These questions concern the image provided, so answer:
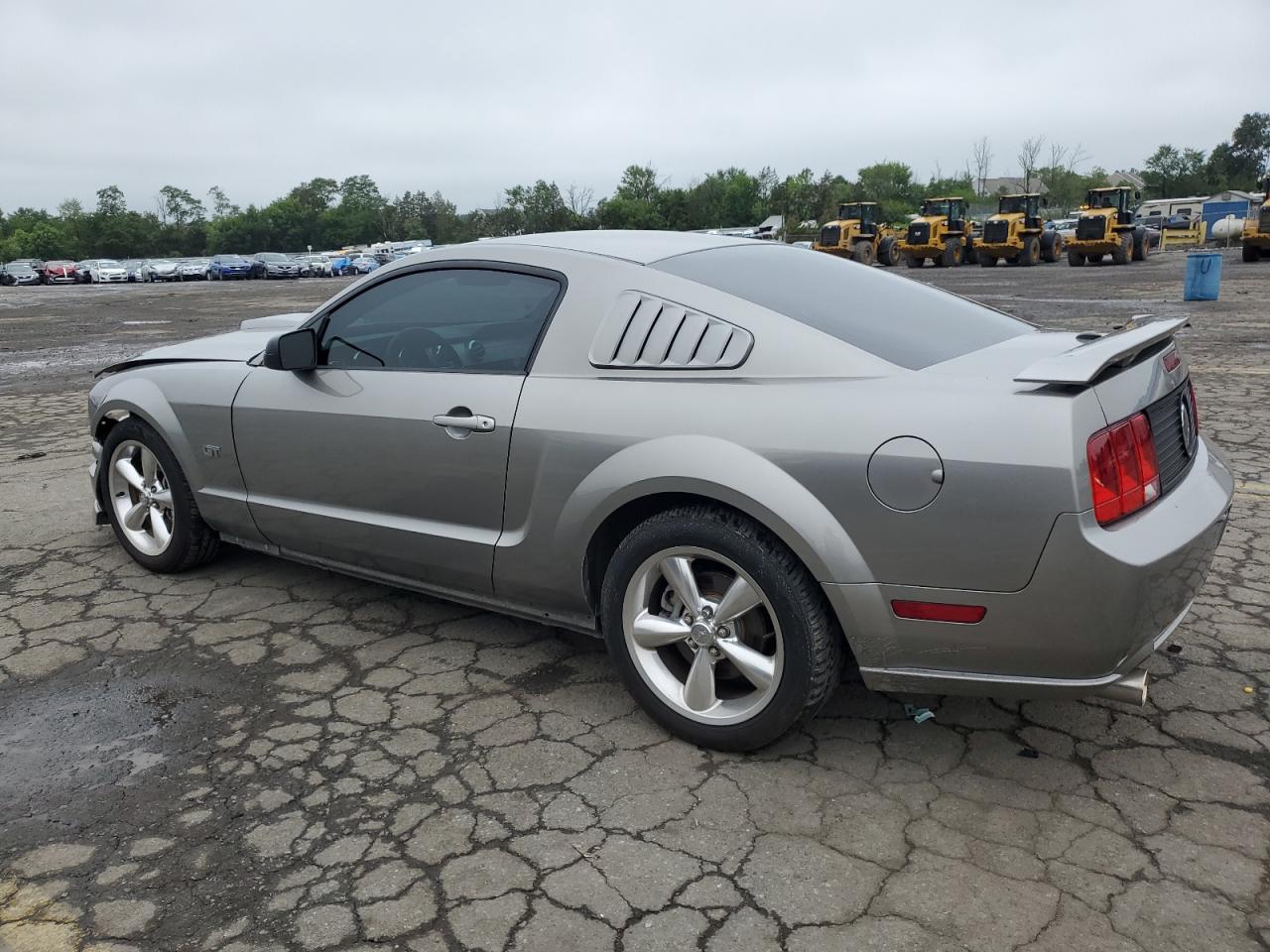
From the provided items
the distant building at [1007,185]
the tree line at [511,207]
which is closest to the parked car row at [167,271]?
the tree line at [511,207]

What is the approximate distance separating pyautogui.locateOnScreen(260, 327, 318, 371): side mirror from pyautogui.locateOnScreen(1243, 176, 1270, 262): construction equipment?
28.8m

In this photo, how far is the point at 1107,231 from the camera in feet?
94.4

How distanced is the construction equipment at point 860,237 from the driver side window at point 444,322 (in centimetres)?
2978

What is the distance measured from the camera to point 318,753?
117 inches

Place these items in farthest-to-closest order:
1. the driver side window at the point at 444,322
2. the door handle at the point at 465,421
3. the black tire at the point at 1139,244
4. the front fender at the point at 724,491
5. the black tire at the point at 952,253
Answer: the black tire at the point at 952,253
the black tire at the point at 1139,244
the driver side window at the point at 444,322
the door handle at the point at 465,421
the front fender at the point at 724,491

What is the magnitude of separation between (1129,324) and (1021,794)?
60.8 inches

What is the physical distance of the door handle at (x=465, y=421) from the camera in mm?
3184

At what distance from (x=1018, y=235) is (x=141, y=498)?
30010 mm

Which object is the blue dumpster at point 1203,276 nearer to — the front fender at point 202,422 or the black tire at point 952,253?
the black tire at point 952,253

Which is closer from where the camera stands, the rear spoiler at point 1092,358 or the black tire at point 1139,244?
the rear spoiler at point 1092,358

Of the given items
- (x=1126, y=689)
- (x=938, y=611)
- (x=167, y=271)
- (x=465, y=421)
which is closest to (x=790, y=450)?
(x=938, y=611)

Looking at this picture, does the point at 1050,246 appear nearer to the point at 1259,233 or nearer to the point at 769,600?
the point at 1259,233

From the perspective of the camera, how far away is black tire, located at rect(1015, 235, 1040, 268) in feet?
99.8

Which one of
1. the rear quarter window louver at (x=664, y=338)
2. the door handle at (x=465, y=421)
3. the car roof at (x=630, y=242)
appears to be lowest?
the door handle at (x=465, y=421)
